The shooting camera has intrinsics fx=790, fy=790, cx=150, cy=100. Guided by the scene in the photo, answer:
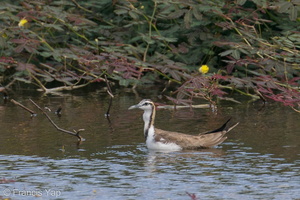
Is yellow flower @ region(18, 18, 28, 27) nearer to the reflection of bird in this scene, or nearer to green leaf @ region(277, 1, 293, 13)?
green leaf @ region(277, 1, 293, 13)

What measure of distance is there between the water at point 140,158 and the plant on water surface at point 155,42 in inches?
42.3

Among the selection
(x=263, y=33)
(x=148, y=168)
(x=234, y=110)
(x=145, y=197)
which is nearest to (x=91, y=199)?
(x=145, y=197)

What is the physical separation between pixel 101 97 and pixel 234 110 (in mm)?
3687

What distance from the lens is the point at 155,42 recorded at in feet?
67.6

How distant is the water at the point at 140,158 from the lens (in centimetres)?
1023

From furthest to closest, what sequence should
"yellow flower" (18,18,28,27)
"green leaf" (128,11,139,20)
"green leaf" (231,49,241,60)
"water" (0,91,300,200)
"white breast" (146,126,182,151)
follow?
"green leaf" (128,11,139,20) → "yellow flower" (18,18,28,27) → "green leaf" (231,49,241,60) → "white breast" (146,126,182,151) → "water" (0,91,300,200)

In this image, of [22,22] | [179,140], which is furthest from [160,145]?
[22,22]

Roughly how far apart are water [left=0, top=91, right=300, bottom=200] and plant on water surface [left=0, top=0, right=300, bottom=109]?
107 centimetres

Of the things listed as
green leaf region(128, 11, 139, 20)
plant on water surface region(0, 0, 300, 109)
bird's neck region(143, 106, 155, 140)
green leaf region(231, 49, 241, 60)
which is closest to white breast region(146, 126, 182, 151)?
bird's neck region(143, 106, 155, 140)

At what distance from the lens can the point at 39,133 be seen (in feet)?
48.1

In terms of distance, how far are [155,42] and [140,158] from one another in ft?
28.0

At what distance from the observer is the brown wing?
13.1 meters

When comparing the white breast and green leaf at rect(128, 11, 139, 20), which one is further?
green leaf at rect(128, 11, 139, 20)

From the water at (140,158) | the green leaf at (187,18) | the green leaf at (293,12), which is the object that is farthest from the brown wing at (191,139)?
the green leaf at (293,12)
